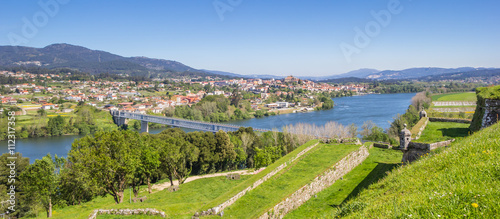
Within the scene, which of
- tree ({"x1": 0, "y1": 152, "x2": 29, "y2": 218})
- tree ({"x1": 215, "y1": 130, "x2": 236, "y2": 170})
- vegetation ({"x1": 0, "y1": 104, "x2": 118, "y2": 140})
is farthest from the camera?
vegetation ({"x1": 0, "y1": 104, "x2": 118, "y2": 140})

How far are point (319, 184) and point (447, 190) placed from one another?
6.35 metres

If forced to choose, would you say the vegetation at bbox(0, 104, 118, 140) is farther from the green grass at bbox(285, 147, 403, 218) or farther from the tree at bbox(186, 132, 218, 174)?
the green grass at bbox(285, 147, 403, 218)

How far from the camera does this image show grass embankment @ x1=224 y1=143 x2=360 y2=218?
757 centimetres

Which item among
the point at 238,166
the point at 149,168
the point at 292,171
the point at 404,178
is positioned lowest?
the point at 238,166

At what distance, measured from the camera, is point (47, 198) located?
12.0m

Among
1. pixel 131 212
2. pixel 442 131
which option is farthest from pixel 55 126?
pixel 442 131

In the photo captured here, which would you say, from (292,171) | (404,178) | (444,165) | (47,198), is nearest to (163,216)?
(292,171)

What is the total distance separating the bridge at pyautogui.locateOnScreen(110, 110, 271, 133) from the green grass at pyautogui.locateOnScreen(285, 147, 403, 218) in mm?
24404

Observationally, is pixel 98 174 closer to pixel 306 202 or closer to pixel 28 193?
pixel 28 193

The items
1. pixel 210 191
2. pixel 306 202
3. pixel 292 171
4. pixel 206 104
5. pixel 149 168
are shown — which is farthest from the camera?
pixel 206 104

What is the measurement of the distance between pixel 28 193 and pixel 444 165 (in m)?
14.8

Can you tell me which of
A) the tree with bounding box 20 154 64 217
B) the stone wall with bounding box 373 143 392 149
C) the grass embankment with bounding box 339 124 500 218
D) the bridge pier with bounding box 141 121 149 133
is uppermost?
the grass embankment with bounding box 339 124 500 218

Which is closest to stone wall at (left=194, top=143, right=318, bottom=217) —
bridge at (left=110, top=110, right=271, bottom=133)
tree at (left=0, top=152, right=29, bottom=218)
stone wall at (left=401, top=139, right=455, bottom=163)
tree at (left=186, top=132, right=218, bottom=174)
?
stone wall at (left=401, top=139, right=455, bottom=163)

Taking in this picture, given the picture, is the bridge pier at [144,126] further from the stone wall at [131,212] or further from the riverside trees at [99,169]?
the stone wall at [131,212]
